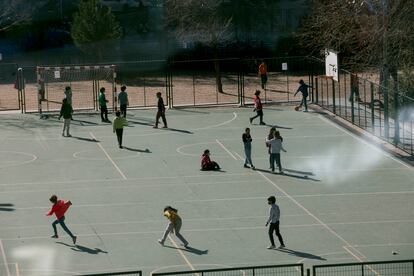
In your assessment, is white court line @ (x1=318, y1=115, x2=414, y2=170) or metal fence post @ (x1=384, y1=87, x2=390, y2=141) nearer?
white court line @ (x1=318, y1=115, x2=414, y2=170)

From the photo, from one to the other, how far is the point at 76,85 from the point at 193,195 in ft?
81.9

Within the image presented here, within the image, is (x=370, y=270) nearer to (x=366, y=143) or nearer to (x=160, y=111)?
(x=366, y=143)

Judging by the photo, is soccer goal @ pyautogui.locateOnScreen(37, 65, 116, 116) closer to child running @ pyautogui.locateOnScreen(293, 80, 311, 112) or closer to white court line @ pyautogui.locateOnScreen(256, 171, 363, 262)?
child running @ pyautogui.locateOnScreen(293, 80, 311, 112)

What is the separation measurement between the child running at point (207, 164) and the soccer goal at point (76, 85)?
43.7 feet

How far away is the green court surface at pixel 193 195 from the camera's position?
97.5ft

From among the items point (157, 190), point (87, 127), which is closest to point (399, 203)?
point (157, 190)

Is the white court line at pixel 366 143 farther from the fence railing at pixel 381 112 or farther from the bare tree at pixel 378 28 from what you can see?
the bare tree at pixel 378 28

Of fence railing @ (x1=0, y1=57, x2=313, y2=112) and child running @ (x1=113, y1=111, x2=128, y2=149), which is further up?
fence railing @ (x1=0, y1=57, x2=313, y2=112)

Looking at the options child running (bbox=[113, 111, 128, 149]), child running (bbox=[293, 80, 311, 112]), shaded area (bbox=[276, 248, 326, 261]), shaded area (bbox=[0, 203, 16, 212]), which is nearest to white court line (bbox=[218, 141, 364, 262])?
shaded area (bbox=[276, 248, 326, 261])

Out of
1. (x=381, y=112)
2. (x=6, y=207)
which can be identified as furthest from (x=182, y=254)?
(x=381, y=112)

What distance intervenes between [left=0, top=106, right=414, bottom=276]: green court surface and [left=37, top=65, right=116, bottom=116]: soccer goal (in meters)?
3.12

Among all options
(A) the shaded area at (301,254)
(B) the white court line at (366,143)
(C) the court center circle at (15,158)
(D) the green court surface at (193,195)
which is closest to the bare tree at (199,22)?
(D) the green court surface at (193,195)

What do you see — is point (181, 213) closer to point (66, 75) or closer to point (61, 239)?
point (61, 239)

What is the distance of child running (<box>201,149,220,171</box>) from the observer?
39.4 meters
